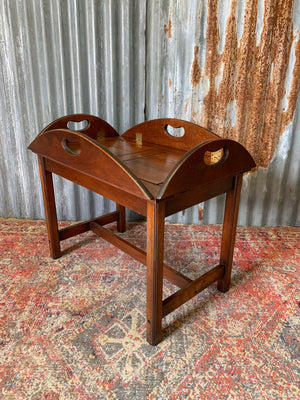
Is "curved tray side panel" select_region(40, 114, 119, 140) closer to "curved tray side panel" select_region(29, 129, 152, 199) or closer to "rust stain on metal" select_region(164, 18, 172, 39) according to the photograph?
"curved tray side panel" select_region(29, 129, 152, 199)

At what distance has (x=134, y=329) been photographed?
166 centimetres

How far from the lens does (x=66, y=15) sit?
2.51m

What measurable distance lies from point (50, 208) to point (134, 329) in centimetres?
109

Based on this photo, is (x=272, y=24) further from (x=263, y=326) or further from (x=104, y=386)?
(x=104, y=386)

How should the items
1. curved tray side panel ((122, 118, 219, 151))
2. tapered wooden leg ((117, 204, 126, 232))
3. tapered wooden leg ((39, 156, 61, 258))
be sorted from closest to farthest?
1. curved tray side panel ((122, 118, 219, 151))
2. tapered wooden leg ((39, 156, 61, 258))
3. tapered wooden leg ((117, 204, 126, 232))

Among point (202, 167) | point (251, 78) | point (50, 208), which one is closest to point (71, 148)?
point (50, 208)

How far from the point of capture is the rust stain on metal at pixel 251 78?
2.45 meters

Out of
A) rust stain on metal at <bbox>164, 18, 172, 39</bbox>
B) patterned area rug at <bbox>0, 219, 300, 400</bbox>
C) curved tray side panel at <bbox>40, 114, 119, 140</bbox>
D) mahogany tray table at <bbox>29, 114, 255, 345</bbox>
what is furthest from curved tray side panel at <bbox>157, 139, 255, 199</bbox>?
rust stain on metal at <bbox>164, 18, 172, 39</bbox>

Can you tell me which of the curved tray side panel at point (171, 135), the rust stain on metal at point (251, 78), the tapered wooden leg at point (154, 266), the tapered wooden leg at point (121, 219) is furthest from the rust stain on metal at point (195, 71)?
the tapered wooden leg at point (154, 266)

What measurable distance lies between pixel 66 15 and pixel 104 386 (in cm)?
271

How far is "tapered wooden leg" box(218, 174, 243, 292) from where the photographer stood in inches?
68.5

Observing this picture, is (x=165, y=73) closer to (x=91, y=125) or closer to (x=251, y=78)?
(x=251, y=78)

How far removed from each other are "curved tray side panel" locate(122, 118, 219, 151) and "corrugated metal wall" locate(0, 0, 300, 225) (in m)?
0.73

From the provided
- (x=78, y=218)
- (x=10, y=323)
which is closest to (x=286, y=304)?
(x=10, y=323)
